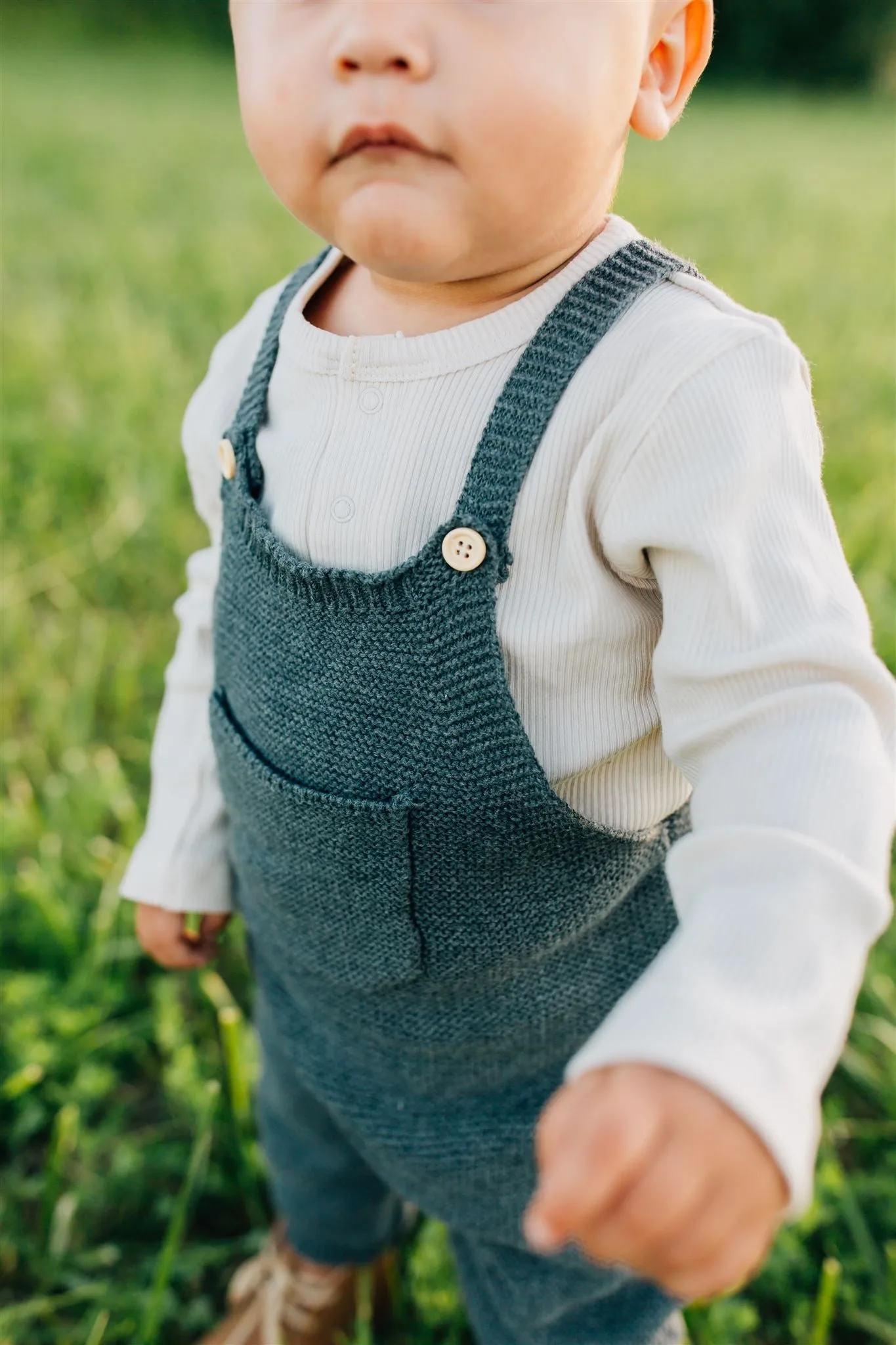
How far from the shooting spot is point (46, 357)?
113 inches

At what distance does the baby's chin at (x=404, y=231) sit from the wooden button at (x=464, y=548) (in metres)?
0.15

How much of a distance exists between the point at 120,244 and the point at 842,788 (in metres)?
3.81

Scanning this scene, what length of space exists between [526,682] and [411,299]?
267mm

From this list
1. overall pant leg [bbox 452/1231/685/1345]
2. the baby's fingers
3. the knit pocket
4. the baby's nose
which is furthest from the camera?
overall pant leg [bbox 452/1231/685/1345]

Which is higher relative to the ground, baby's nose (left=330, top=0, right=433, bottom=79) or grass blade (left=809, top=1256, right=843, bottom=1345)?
baby's nose (left=330, top=0, right=433, bottom=79)

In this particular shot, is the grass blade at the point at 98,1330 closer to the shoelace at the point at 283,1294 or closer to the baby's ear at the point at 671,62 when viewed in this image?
the shoelace at the point at 283,1294

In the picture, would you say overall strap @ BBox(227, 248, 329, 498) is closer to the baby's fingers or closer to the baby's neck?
the baby's neck

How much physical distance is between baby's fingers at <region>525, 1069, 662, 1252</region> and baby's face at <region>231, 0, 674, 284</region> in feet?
1.46

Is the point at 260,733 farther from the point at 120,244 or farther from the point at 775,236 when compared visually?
the point at 775,236

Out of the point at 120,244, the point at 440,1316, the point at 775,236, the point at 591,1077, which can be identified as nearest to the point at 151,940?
the point at 440,1316

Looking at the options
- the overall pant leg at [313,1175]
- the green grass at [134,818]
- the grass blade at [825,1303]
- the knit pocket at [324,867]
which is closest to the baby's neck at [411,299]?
the knit pocket at [324,867]

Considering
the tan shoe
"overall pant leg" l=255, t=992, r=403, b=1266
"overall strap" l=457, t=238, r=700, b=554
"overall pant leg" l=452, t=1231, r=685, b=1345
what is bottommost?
the tan shoe

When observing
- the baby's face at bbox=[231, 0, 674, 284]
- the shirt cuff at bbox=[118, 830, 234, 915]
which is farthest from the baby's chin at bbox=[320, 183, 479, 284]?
the shirt cuff at bbox=[118, 830, 234, 915]

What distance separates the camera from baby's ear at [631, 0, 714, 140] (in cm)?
73
